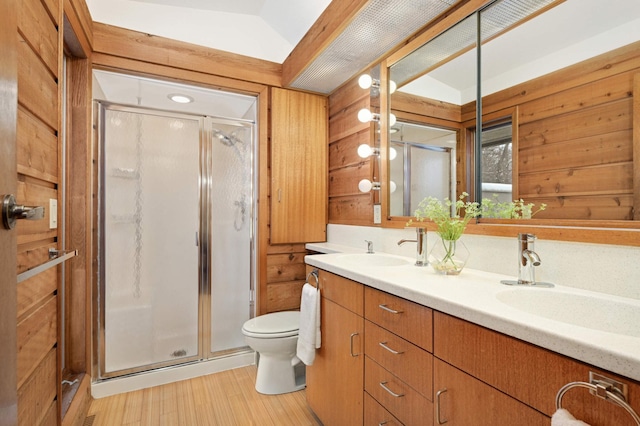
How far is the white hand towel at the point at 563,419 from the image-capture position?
0.60 metres

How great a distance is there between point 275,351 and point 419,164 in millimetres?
1479

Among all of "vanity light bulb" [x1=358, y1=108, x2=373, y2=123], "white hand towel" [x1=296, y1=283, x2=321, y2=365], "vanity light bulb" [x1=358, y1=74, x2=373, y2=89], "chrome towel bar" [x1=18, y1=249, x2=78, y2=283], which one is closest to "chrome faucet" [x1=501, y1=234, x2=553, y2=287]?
"white hand towel" [x1=296, y1=283, x2=321, y2=365]

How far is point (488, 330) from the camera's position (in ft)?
2.64

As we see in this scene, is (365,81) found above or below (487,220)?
above

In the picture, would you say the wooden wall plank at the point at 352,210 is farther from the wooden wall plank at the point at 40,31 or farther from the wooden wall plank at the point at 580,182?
the wooden wall plank at the point at 40,31

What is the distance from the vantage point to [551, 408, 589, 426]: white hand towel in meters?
0.60

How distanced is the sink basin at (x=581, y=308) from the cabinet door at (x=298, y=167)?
170 centimetres

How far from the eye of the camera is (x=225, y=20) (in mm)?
2412

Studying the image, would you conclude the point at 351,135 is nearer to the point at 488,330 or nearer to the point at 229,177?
the point at 229,177

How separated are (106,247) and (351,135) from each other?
1878 mm

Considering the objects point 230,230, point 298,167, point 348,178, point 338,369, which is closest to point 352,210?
point 348,178

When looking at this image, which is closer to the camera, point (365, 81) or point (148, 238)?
point (365, 81)

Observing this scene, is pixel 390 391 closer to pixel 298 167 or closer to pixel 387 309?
pixel 387 309

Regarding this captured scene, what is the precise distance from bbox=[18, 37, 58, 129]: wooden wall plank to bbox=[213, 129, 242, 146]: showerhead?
3.83ft
